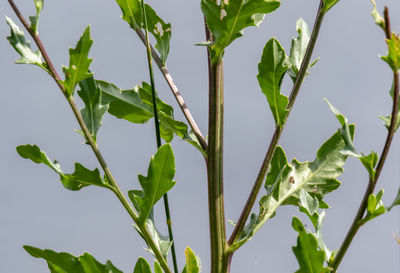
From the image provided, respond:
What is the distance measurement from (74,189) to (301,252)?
1.80 feet

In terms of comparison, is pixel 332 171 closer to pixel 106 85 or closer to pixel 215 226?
pixel 215 226

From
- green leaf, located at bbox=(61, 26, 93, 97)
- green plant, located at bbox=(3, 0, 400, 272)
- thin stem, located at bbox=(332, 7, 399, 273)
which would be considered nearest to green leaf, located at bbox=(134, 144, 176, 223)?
green plant, located at bbox=(3, 0, 400, 272)

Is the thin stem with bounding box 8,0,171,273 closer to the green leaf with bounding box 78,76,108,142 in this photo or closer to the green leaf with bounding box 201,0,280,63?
the green leaf with bounding box 78,76,108,142

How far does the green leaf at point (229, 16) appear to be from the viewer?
4.06ft

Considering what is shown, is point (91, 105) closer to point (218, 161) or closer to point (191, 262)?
point (218, 161)

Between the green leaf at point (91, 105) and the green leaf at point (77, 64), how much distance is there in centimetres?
10

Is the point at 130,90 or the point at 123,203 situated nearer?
the point at 123,203

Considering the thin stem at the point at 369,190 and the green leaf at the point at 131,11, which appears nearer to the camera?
the thin stem at the point at 369,190

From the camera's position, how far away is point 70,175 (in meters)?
1.33

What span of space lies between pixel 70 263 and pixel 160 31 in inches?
26.7

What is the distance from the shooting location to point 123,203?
1.29m

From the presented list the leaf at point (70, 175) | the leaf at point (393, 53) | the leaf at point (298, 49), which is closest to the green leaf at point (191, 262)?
the leaf at point (70, 175)

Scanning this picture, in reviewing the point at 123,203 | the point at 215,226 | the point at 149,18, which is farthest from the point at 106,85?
the point at 215,226

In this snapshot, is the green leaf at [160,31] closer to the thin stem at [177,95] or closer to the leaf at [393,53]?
the thin stem at [177,95]
